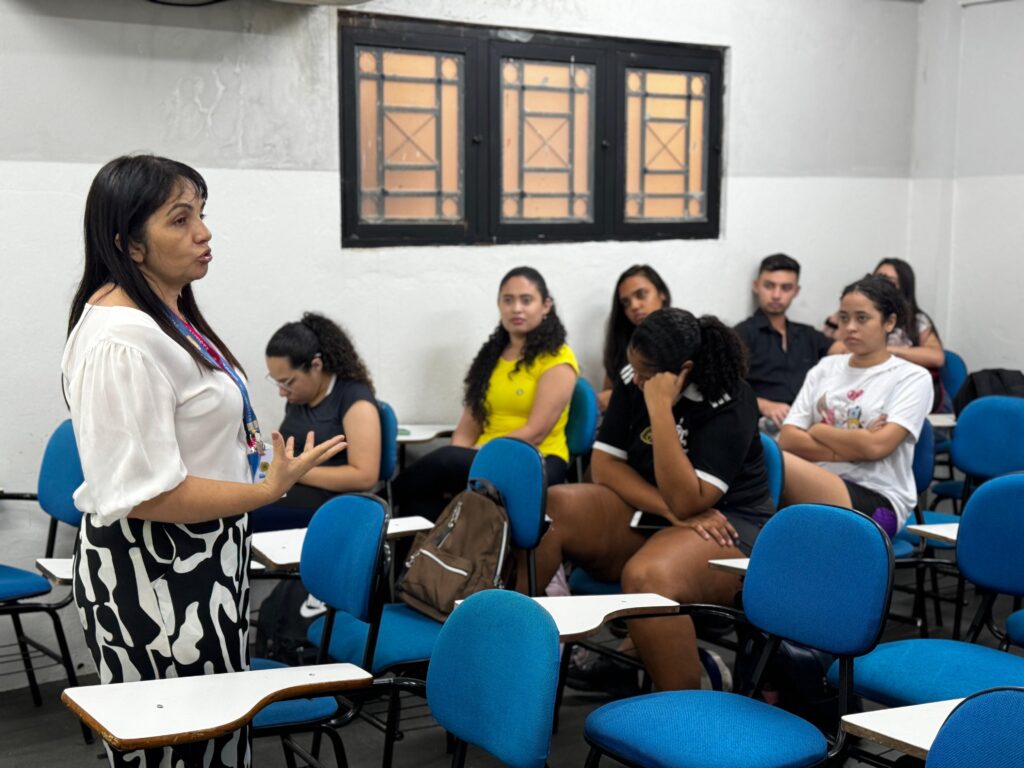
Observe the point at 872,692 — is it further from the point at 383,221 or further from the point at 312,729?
the point at 383,221

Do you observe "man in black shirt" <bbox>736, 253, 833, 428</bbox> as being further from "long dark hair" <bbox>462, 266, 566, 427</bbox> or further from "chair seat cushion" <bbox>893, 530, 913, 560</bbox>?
"chair seat cushion" <bbox>893, 530, 913, 560</bbox>

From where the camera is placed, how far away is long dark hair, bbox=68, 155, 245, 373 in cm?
191

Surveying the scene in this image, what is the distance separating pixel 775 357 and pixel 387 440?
2.19m

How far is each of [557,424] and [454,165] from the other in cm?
114

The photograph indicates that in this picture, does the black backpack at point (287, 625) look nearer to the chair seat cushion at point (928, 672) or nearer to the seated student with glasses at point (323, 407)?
the seated student with glasses at point (323, 407)

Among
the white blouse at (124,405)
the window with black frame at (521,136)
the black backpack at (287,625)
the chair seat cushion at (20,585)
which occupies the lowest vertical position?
the black backpack at (287,625)

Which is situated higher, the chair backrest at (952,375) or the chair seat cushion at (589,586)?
the chair backrest at (952,375)

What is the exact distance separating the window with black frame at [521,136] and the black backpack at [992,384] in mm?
1360

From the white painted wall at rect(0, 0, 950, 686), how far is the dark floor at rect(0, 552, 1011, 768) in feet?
1.09

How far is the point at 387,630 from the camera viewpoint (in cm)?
298

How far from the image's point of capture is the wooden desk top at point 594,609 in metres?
2.51

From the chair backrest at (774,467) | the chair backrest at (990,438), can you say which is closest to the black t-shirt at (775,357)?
the chair backrest at (990,438)

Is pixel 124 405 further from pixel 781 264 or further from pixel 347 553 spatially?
pixel 781 264

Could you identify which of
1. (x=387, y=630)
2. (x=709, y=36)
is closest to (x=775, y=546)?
(x=387, y=630)
